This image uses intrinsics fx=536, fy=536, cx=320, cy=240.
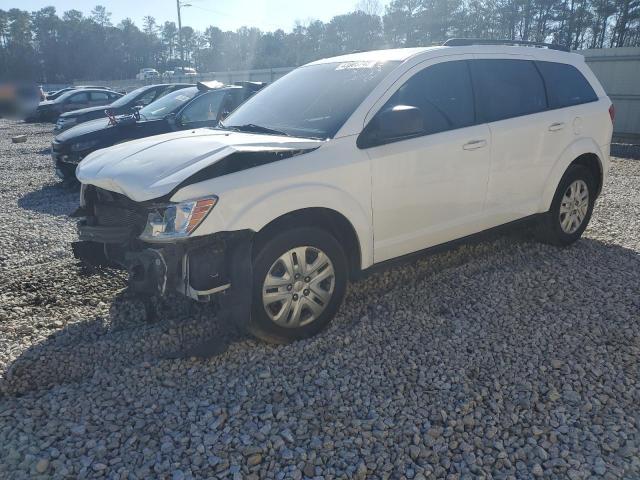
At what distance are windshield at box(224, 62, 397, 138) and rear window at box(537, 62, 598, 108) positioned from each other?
192cm

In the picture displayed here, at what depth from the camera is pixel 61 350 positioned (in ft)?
11.8

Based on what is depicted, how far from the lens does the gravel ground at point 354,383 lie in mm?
2609

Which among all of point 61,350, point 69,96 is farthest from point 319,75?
point 69,96

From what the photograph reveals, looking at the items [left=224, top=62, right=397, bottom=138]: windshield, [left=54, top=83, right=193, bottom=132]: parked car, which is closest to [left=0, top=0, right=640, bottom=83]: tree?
[left=54, top=83, right=193, bottom=132]: parked car

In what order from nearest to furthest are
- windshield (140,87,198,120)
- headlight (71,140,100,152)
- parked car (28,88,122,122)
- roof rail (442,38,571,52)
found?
roof rail (442,38,571,52) < headlight (71,140,100,152) < windshield (140,87,198,120) < parked car (28,88,122,122)

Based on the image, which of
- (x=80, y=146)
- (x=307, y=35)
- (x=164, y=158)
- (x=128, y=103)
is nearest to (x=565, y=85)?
(x=164, y=158)

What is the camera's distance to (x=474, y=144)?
4363 millimetres

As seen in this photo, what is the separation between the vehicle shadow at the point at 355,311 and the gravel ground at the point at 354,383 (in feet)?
0.06

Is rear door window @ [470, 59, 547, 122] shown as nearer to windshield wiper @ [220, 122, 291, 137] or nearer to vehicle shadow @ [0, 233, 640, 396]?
vehicle shadow @ [0, 233, 640, 396]

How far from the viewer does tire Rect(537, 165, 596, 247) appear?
5320 mm

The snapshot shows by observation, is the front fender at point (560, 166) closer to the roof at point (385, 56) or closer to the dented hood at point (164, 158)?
the roof at point (385, 56)

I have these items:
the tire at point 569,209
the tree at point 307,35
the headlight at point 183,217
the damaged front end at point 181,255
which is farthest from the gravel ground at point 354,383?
the tree at point 307,35

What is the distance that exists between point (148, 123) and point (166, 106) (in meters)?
1.03

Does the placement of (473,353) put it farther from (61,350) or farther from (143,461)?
(61,350)
